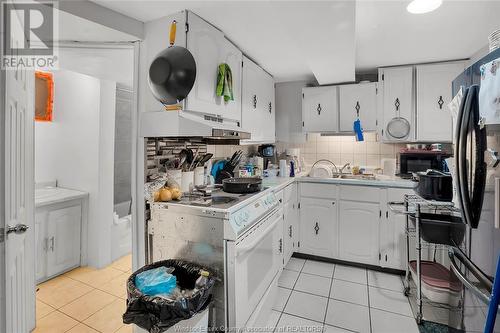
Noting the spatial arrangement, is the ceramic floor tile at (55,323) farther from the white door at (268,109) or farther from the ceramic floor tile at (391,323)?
the white door at (268,109)

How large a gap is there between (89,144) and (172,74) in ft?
5.85

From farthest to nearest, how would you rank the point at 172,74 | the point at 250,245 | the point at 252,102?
the point at 252,102 < the point at 250,245 < the point at 172,74

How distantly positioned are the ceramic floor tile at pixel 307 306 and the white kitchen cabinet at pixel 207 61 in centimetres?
164

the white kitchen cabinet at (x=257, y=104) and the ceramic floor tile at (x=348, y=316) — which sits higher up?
the white kitchen cabinet at (x=257, y=104)

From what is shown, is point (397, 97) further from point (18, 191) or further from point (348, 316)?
point (18, 191)

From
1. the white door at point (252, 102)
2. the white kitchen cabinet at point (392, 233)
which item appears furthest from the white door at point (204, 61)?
the white kitchen cabinet at point (392, 233)

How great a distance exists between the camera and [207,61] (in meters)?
1.80

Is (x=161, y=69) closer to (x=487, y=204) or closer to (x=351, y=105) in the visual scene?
(x=487, y=204)

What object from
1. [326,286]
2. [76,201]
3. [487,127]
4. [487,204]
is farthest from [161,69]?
[326,286]

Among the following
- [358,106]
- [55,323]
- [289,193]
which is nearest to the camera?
[55,323]

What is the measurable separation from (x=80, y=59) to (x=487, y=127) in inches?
101

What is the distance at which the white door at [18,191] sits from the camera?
1.12 meters

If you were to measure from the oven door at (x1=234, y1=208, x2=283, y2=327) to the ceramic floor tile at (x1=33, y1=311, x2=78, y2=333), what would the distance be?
1.30 metres

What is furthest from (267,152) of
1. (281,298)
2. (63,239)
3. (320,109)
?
(63,239)
